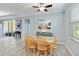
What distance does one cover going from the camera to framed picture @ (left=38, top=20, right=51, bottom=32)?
8.64ft

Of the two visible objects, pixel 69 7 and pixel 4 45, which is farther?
pixel 4 45

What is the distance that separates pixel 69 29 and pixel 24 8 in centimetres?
109

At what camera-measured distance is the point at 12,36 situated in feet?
9.09

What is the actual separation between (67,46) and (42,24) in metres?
0.76

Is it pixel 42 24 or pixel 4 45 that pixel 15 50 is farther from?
pixel 42 24

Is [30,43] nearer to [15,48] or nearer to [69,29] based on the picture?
[15,48]

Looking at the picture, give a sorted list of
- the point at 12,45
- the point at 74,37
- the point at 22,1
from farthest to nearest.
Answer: the point at 12,45
the point at 74,37
the point at 22,1

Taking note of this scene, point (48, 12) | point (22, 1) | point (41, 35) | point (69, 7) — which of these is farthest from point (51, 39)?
point (22, 1)

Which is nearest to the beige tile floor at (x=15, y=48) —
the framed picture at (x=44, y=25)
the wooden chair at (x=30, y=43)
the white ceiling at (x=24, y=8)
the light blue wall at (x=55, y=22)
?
the wooden chair at (x=30, y=43)

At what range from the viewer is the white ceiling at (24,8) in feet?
7.76

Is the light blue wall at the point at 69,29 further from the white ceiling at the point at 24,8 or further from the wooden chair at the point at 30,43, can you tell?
the wooden chair at the point at 30,43

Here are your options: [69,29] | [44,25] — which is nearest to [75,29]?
[69,29]

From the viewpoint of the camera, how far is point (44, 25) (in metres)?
2.66

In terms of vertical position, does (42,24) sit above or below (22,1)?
below
